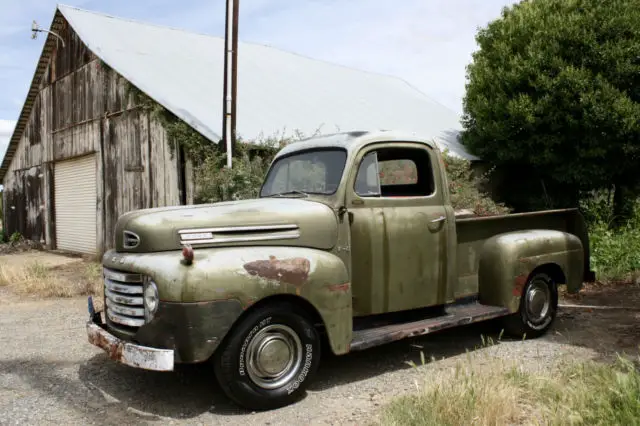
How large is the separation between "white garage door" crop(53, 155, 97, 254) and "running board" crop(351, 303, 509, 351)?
11893 millimetres

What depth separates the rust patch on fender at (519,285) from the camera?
18.7 feet

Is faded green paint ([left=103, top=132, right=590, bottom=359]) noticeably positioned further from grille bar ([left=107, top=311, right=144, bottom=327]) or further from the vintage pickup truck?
grille bar ([left=107, top=311, right=144, bottom=327])

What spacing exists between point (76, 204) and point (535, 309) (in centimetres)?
1362

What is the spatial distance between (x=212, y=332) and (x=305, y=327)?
0.74 meters

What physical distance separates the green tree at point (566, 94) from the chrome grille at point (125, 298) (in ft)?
34.3

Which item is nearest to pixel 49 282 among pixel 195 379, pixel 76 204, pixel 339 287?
pixel 195 379

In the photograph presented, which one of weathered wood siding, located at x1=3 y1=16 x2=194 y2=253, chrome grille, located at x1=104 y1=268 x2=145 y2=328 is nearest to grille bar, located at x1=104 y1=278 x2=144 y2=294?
chrome grille, located at x1=104 y1=268 x2=145 y2=328

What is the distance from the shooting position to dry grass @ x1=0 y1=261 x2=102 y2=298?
9.23m

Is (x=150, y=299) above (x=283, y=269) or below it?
below

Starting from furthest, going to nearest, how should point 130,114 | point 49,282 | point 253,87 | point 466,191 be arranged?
1. point 253,87
2. point 130,114
3. point 466,191
4. point 49,282

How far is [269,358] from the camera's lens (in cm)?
415

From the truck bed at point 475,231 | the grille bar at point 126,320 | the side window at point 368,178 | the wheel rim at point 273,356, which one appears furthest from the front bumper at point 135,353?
the truck bed at point 475,231

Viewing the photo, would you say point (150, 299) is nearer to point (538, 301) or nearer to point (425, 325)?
point (425, 325)

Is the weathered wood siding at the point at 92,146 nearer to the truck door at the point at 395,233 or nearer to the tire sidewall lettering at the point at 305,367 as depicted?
the truck door at the point at 395,233
